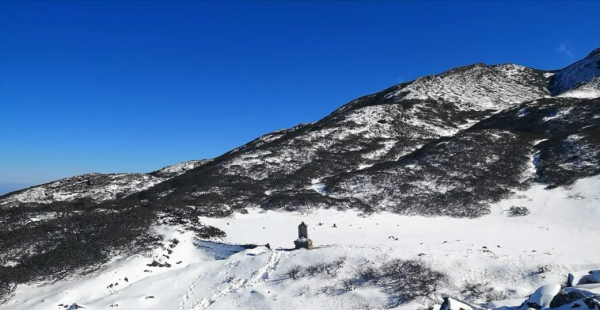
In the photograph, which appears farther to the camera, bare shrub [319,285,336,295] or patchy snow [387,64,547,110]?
patchy snow [387,64,547,110]

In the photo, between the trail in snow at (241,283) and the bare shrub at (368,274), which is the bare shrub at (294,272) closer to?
the trail in snow at (241,283)

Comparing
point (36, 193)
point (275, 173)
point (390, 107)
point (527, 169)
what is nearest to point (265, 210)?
Answer: point (275, 173)

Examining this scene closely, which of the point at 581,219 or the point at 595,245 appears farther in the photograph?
the point at 581,219

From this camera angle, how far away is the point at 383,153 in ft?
193

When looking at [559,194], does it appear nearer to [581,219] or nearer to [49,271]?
[581,219]

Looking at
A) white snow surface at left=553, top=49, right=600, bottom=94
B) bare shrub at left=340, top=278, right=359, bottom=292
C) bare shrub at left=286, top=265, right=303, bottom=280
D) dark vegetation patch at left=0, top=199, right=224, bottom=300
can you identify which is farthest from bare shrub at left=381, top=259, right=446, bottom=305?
white snow surface at left=553, top=49, right=600, bottom=94

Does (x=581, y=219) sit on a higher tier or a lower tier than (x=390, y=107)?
lower

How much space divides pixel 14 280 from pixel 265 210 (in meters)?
21.1

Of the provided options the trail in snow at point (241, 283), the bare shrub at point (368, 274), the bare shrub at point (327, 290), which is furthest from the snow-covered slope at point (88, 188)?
the bare shrub at point (368, 274)

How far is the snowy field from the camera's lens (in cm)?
1845

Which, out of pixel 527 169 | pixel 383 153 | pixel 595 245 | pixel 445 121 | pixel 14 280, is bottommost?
pixel 595 245

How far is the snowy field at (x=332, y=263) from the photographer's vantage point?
60.5ft

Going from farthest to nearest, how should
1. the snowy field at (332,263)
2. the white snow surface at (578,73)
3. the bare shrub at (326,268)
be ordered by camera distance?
1. the white snow surface at (578,73)
2. the bare shrub at (326,268)
3. the snowy field at (332,263)

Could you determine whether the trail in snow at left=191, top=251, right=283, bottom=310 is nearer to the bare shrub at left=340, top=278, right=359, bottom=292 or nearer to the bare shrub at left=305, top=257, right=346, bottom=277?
the bare shrub at left=305, top=257, right=346, bottom=277
